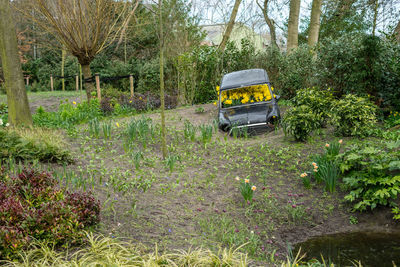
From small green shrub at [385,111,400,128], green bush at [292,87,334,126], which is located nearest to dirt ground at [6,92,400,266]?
green bush at [292,87,334,126]

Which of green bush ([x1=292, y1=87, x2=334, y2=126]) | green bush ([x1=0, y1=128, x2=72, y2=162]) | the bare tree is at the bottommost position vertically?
green bush ([x1=0, y1=128, x2=72, y2=162])

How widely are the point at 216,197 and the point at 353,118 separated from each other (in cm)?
351

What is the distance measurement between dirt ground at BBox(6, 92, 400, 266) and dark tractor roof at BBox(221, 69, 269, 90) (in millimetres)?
2131

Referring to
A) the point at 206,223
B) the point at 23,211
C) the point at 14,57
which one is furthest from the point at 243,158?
the point at 14,57

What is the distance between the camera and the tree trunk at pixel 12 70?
705 cm

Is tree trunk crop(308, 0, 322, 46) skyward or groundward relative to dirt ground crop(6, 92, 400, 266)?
skyward

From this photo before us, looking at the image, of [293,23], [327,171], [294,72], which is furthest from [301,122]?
[293,23]

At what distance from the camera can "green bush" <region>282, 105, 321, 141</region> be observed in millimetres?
6672

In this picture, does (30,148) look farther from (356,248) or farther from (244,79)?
(244,79)

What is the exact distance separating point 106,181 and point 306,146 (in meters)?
3.90

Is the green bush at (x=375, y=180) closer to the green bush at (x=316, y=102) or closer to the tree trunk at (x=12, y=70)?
the green bush at (x=316, y=102)

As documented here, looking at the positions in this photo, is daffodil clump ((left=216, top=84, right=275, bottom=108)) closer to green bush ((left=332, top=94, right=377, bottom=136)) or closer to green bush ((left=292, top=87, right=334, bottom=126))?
green bush ((left=292, top=87, right=334, bottom=126))

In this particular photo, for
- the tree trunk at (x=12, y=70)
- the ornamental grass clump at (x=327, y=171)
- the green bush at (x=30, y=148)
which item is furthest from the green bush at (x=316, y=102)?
the tree trunk at (x=12, y=70)

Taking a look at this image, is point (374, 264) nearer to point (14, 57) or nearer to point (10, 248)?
point (10, 248)
